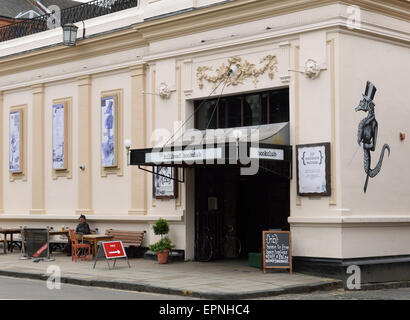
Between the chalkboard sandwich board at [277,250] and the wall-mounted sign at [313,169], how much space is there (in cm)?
108

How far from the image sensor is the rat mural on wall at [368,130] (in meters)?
17.2

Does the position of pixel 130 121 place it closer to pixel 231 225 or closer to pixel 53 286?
pixel 231 225

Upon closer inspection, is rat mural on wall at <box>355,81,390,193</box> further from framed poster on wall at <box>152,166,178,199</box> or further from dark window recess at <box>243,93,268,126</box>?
framed poster on wall at <box>152,166,178,199</box>

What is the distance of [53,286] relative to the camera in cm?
1633

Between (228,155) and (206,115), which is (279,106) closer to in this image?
(206,115)

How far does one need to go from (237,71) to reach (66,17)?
27.5 ft

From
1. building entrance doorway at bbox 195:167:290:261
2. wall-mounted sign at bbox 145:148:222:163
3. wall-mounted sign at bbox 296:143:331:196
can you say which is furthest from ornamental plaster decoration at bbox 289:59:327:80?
building entrance doorway at bbox 195:167:290:261

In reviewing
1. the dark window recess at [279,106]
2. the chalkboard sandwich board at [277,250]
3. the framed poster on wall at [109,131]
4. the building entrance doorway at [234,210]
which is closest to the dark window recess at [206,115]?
the building entrance doorway at [234,210]

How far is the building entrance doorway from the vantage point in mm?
20281

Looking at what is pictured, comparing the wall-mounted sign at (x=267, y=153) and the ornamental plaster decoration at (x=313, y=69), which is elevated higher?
the ornamental plaster decoration at (x=313, y=69)

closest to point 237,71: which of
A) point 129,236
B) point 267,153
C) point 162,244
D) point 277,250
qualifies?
point 267,153

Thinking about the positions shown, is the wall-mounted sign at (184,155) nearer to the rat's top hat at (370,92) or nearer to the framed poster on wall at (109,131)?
the rat's top hat at (370,92)
